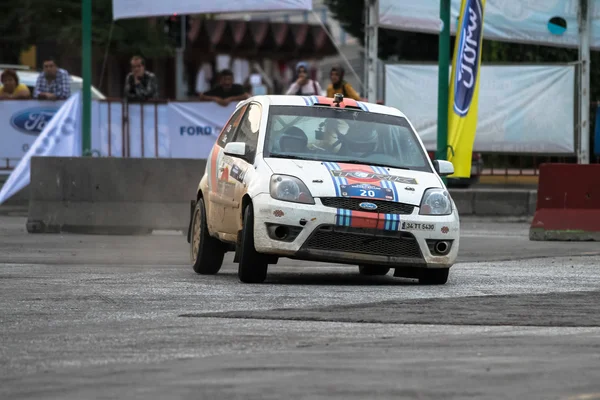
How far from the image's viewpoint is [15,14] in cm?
4762

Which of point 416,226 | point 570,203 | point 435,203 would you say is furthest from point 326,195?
point 570,203

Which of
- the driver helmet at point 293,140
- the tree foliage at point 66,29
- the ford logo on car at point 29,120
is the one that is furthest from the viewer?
the tree foliage at point 66,29

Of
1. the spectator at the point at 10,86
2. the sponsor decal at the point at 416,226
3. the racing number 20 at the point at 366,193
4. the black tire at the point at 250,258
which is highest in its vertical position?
the racing number 20 at the point at 366,193

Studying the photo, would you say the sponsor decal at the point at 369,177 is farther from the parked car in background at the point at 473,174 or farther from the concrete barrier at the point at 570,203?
the parked car in background at the point at 473,174

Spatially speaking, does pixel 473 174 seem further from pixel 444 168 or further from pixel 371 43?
pixel 444 168

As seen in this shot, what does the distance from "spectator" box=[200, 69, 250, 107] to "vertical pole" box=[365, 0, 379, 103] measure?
205 cm

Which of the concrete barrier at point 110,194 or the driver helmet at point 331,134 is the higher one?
the driver helmet at point 331,134

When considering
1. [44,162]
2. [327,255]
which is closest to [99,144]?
[44,162]

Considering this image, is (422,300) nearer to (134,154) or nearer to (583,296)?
(583,296)

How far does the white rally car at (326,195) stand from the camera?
12.1 meters

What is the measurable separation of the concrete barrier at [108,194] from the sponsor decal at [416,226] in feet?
23.3

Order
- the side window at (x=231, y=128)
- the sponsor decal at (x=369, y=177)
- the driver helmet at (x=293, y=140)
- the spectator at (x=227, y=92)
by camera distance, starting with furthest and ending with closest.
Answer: the spectator at (x=227, y=92), the side window at (x=231, y=128), the driver helmet at (x=293, y=140), the sponsor decal at (x=369, y=177)

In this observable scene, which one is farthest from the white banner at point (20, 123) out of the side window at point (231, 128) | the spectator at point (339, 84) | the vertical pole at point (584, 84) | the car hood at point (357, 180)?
the car hood at point (357, 180)

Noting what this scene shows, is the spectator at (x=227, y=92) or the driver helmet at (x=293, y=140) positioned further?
the spectator at (x=227, y=92)
